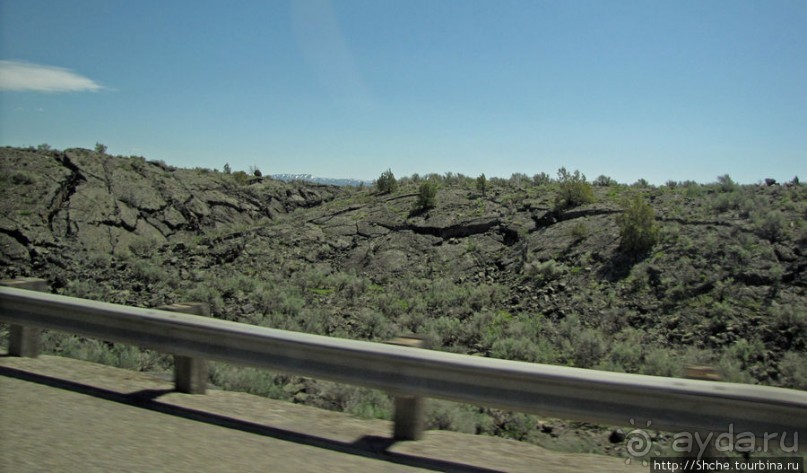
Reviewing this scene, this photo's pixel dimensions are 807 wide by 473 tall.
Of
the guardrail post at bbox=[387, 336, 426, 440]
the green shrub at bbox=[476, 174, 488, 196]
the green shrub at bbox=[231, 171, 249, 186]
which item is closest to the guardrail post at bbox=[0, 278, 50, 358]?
the guardrail post at bbox=[387, 336, 426, 440]

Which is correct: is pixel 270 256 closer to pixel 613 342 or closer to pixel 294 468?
pixel 613 342

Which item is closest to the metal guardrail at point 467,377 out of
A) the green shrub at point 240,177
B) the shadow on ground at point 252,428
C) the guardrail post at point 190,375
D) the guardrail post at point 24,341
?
the guardrail post at point 190,375

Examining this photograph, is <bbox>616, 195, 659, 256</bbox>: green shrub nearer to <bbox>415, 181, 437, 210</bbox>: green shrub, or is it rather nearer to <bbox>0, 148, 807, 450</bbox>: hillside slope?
<bbox>0, 148, 807, 450</bbox>: hillside slope

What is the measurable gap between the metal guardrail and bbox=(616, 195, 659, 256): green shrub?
46.0 feet

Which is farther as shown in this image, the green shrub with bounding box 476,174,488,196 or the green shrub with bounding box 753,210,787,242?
the green shrub with bounding box 476,174,488,196

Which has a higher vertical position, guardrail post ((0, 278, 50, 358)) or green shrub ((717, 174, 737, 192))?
green shrub ((717, 174, 737, 192))

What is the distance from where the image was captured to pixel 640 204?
763 inches

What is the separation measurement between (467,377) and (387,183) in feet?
88.8

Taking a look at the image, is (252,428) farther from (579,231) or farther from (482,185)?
(482,185)

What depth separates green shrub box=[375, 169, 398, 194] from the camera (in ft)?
104

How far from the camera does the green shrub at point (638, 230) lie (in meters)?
18.0

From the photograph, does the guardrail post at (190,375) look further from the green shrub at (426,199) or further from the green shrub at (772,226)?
the green shrub at (426,199)

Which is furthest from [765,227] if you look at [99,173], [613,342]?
[99,173]

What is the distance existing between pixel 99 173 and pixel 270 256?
1059 centimetres
